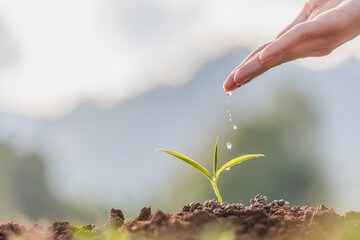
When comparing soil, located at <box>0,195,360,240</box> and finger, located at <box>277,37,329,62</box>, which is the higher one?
finger, located at <box>277,37,329,62</box>

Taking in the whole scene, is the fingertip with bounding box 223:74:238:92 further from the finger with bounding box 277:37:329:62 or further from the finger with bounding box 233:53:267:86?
the finger with bounding box 277:37:329:62

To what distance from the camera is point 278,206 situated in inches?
95.0

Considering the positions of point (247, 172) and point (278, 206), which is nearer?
point (278, 206)

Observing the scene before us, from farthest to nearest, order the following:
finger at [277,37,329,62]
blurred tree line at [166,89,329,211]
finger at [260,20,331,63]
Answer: blurred tree line at [166,89,329,211] < finger at [277,37,329,62] < finger at [260,20,331,63]

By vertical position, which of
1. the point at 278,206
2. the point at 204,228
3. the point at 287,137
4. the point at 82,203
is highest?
the point at 204,228

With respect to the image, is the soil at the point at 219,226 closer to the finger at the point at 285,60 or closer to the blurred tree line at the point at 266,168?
the finger at the point at 285,60

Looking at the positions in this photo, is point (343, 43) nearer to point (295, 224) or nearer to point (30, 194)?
point (295, 224)

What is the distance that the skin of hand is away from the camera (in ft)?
8.11

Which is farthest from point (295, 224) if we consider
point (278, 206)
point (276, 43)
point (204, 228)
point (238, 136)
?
point (238, 136)

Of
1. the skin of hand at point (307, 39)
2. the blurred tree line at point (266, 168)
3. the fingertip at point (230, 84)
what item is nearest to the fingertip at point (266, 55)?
the skin of hand at point (307, 39)

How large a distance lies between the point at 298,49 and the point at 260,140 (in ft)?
38.1

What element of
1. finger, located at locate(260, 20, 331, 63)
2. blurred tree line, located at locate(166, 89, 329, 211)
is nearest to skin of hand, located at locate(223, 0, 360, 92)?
finger, located at locate(260, 20, 331, 63)

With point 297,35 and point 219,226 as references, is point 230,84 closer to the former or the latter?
point 297,35

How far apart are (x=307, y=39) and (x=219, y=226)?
4.67 ft
